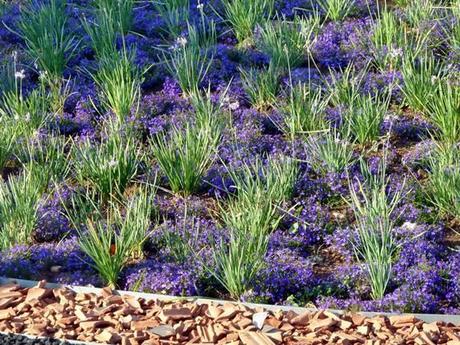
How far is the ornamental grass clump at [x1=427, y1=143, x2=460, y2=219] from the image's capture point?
237 inches

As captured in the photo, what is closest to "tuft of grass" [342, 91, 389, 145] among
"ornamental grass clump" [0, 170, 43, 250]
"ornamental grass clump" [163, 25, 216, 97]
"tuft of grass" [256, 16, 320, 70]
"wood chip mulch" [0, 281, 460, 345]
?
"tuft of grass" [256, 16, 320, 70]

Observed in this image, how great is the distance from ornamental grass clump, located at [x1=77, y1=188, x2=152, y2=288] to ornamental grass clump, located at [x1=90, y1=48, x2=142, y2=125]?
0.94m

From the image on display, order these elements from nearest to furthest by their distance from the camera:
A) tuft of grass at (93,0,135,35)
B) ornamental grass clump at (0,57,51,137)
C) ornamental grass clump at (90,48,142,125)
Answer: ornamental grass clump at (0,57,51,137) → ornamental grass clump at (90,48,142,125) → tuft of grass at (93,0,135,35)

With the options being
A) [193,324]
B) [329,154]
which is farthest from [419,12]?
[193,324]

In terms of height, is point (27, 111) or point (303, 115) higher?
point (27, 111)

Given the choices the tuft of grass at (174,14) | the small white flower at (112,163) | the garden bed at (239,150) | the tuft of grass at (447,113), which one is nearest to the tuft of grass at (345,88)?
the garden bed at (239,150)

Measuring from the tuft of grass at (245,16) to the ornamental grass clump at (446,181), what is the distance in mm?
2019

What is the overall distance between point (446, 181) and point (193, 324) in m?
1.71

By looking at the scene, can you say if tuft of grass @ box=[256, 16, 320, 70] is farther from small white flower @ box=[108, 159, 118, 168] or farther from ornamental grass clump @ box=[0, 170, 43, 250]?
ornamental grass clump @ box=[0, 170, 43, 250]

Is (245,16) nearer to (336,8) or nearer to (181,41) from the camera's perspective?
(336,8)

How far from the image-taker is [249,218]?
5.75m

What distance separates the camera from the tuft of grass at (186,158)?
636cm

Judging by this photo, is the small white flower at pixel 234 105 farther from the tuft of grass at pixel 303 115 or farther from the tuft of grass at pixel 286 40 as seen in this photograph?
the tuft of grass at pixel 286 40

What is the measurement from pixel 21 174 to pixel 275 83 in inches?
69.5
